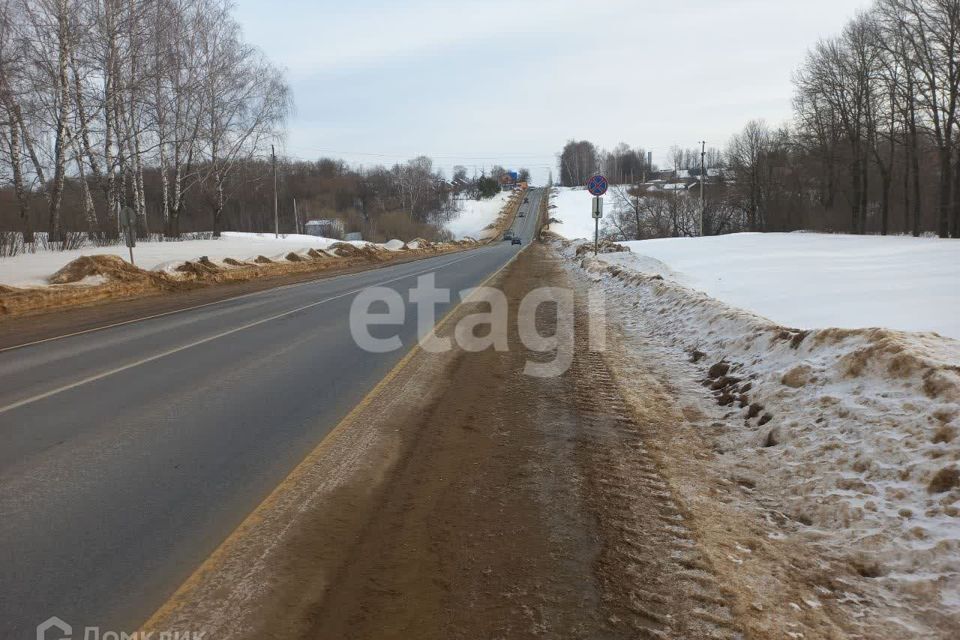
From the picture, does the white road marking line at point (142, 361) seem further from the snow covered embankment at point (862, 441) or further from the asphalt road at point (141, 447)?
the snow covered embankment at point (862, 441)

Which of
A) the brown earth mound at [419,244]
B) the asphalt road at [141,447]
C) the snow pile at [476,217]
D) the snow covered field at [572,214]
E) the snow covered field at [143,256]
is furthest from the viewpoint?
the snow pile at [476,217]

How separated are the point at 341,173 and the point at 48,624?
138 meters

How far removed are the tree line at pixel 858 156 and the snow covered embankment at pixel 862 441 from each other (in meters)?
42.3

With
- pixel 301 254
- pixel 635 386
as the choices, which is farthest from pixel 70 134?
pixel 635 386

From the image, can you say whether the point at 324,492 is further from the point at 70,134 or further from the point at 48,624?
the point at 70,134

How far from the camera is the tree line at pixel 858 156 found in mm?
39094

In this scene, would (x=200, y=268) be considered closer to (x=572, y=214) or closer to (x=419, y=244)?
(x=419, y=244)

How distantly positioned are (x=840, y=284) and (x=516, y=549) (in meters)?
12.8

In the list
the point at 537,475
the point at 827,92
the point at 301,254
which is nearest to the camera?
the point at 537,475

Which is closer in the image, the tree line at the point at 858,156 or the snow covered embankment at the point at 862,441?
the snow covered embankment at the point at 862,441

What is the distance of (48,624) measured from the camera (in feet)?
9.77

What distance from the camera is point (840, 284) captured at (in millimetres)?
13492

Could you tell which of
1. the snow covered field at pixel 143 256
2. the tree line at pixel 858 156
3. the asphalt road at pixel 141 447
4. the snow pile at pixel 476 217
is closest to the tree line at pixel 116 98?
the snow covered field at pixel 143 256

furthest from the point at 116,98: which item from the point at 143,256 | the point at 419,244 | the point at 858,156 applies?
the point at 858,156
